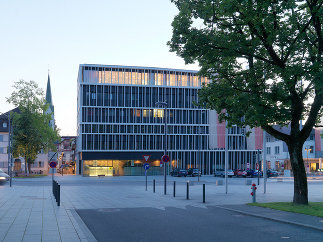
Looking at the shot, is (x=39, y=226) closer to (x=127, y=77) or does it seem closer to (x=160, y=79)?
(x=127, y=77)

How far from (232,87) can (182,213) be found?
6459 mm

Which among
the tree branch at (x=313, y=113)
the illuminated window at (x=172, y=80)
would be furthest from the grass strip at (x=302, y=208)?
the illuminated window at (x=172, y=80)

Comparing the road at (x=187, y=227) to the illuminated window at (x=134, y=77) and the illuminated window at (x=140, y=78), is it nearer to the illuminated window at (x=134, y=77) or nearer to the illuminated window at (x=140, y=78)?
the illuminated window at (x=134, y=77)

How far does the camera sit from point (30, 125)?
6197 cm

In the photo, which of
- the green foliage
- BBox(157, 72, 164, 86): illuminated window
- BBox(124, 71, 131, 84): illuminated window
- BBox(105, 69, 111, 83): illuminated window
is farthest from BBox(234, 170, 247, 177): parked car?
the green foliage

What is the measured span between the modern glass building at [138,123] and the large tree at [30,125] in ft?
29.4

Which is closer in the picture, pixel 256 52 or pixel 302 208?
pixel 302 208

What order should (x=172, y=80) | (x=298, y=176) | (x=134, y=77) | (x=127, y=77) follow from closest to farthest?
(x=298, y=176) → (x=127, y=77) → (x=134, y=77) → (x=172, y=80)

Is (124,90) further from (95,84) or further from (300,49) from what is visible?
(300,49)

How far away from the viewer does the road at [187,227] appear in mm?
10805

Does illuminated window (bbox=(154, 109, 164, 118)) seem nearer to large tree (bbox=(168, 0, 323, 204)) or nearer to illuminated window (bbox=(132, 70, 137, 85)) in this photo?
illuminated window (bbox=(132, 70, 137, 85))

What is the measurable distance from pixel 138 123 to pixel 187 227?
64.1 metres

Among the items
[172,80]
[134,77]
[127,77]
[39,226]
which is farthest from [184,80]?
[39,226]

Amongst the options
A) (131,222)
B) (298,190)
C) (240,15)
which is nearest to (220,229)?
(131,222)
